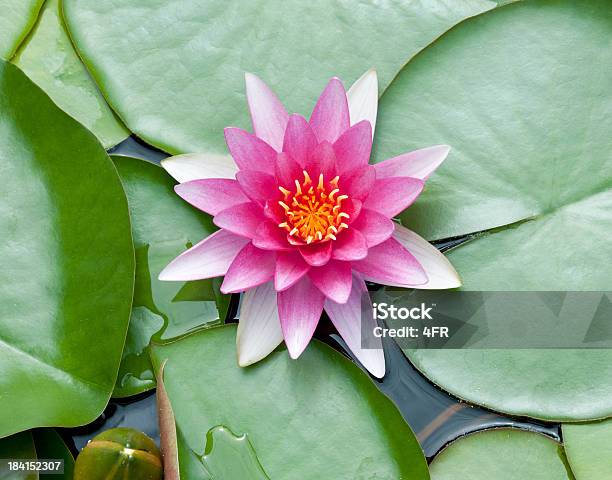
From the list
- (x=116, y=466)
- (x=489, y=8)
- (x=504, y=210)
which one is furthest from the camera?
(x=489, y=8)

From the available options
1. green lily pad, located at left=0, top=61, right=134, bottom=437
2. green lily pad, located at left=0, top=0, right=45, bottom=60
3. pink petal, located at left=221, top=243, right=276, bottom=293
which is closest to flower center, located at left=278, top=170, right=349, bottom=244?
pink petal, located at left=221, top=243, right=276, bottom=293

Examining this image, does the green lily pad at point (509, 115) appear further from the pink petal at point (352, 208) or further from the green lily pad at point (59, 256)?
the green lily pad at point (59, 256)

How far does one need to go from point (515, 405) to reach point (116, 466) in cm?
110

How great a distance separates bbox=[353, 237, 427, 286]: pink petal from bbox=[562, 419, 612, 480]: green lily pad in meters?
0.64

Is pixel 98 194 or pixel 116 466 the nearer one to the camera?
pixel 116 466

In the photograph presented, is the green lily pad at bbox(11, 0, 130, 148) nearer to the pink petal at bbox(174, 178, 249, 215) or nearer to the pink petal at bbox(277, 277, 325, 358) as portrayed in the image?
the pink petal at bbox(174, 178, 249, 215)

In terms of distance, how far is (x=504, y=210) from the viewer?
1857 mm

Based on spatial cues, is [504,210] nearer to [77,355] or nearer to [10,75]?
[77,355]

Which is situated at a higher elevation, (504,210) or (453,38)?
(453,38)

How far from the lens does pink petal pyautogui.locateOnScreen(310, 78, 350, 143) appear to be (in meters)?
1.71

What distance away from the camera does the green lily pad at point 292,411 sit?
172 centimetres

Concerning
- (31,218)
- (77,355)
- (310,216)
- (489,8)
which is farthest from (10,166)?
(489,8)

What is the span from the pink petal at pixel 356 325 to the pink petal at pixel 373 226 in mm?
214

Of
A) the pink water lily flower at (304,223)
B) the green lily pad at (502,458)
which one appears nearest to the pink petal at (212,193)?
the pink water lily flower at (304,223)
